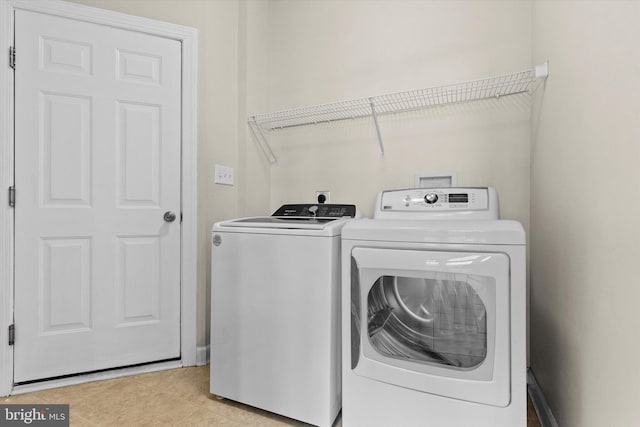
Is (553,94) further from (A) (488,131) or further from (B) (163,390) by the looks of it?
(B) (163,390)

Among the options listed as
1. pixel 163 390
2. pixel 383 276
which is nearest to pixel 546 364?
pixel 383 276

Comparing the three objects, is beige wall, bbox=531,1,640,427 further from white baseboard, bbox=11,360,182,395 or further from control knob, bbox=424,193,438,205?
white baseboard, bbox=11,360,182,395

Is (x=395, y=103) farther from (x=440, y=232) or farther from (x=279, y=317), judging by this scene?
(x=279, y=317)

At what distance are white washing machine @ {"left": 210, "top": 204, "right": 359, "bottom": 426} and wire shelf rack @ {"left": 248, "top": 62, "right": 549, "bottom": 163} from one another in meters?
0.90

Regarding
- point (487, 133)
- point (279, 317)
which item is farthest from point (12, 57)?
point (487, 133)

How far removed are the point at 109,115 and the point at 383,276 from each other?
5.69 ft

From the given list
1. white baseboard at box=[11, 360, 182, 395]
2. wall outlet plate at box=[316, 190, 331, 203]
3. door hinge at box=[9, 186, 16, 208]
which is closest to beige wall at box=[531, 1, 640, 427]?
wall outlet plate at box=[316, 190, 331, 203]

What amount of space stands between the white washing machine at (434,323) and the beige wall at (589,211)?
19cm

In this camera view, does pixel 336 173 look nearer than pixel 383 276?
No

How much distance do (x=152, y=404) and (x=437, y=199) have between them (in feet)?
5.71

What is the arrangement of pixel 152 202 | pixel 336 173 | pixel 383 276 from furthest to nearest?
pixel 336 173 → pixel 152 202 → pixel 383 276

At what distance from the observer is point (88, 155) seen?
5.69 ft

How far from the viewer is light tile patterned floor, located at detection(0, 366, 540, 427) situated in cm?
138

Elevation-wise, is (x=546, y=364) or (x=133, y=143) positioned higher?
(x=133, y=143)
